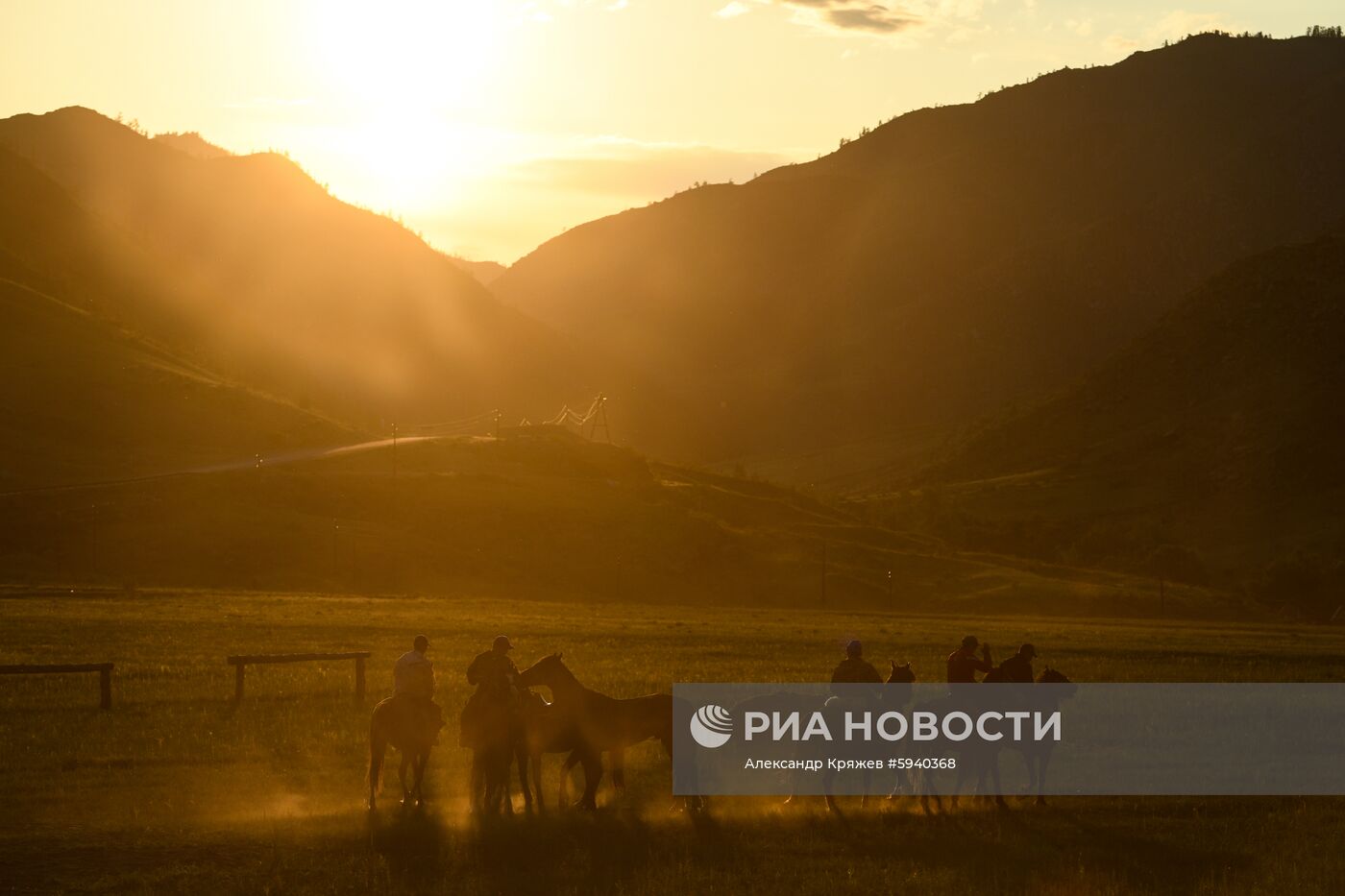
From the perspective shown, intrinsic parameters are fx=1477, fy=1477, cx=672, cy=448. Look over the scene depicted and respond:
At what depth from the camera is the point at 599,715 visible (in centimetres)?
2000

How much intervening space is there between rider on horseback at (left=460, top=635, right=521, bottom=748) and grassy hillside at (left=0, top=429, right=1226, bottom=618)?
184 feet

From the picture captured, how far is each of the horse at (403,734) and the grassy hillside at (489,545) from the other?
55.2 m

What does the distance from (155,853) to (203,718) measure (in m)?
10.7

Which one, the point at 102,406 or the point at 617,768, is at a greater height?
the point at 102,406

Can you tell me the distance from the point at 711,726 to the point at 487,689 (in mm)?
3652

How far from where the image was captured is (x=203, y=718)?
27.8m

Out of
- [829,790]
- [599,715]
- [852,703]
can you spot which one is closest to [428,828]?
[599,715]

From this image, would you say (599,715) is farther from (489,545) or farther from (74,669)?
(489,545)

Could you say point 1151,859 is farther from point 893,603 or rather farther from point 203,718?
point 893,603

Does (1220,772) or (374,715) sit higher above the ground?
(374,715)

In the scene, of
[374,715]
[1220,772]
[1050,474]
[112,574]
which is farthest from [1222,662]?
[1050,474]

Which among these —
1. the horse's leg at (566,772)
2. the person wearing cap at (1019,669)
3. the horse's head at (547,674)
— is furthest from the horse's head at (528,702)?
the person wearing cap at (1019,669)

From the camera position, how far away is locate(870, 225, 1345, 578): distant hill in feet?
419

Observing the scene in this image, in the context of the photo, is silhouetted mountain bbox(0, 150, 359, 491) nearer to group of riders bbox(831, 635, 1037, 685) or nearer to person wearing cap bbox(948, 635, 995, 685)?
group of riders bbox(831, 635, 1037, 685)
